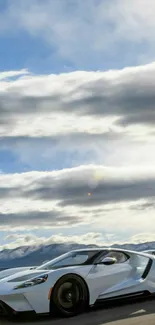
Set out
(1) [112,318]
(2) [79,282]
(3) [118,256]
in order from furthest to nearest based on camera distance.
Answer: (3) [118,256], (2) [79,282], (1) [112,318]

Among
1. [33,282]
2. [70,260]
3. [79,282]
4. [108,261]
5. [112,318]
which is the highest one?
[70,260]

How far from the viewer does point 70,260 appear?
10.1 metres

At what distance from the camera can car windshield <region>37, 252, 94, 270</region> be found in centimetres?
994

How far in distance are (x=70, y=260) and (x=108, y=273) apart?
0.78 meters

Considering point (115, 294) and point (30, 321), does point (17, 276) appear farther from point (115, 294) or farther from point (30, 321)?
point (115, 294)

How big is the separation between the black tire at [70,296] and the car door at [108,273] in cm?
22

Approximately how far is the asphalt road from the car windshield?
985 mm

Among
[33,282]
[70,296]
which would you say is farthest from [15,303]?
[70,296]

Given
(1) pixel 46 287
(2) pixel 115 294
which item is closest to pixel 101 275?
(2) pixel 115 294

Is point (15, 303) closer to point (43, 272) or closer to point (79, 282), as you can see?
point (43, 272)

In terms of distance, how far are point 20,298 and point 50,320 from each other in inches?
25.0

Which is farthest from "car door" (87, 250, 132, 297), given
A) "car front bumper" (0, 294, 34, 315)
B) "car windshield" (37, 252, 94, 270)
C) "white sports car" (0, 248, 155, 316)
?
"car front bumper" (0, 294, 34, 315)

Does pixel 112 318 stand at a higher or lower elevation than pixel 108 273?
lower

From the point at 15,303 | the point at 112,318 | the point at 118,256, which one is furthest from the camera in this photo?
the point at 118,256
